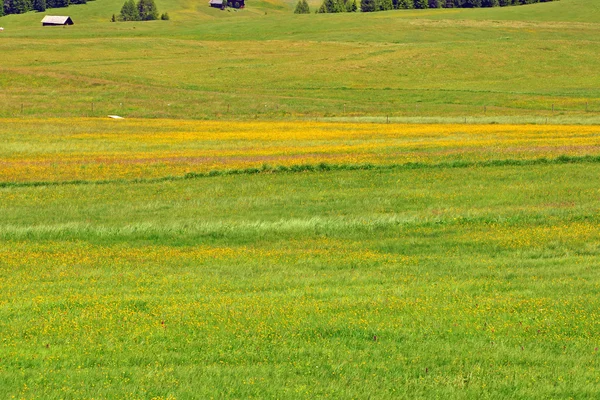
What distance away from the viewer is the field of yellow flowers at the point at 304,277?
9.69 m

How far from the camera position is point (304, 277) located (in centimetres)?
1547

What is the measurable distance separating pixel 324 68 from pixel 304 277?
94.8 m

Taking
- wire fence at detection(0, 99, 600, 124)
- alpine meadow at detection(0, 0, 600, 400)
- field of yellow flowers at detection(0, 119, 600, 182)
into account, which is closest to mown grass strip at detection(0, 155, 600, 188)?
alpine meadow at detection(0, 0, 600, 400)

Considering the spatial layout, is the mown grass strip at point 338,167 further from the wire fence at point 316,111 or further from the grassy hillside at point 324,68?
the grassy hillside at point 324,68

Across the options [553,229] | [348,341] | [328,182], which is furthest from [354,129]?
[348,341]

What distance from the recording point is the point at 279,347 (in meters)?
10.7

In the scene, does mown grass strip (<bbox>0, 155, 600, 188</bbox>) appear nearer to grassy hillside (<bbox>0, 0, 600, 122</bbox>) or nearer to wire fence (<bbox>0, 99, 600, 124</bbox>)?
wire fence (<bbox>0, 99, 600, 124</bbox>)

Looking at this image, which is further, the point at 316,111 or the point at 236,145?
the point at 316,111

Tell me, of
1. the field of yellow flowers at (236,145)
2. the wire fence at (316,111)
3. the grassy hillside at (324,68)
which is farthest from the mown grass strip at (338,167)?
the grassy hillside at (324,68)

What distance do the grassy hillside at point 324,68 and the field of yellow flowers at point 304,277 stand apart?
36.8 m

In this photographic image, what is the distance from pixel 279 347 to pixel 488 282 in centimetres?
569

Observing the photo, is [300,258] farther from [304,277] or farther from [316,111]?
[316,111]

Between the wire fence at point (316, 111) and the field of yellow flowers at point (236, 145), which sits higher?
the field of yellow flowers at point (236, 145)

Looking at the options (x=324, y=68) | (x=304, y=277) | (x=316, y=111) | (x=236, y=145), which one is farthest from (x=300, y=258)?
(x=324, y=68)
